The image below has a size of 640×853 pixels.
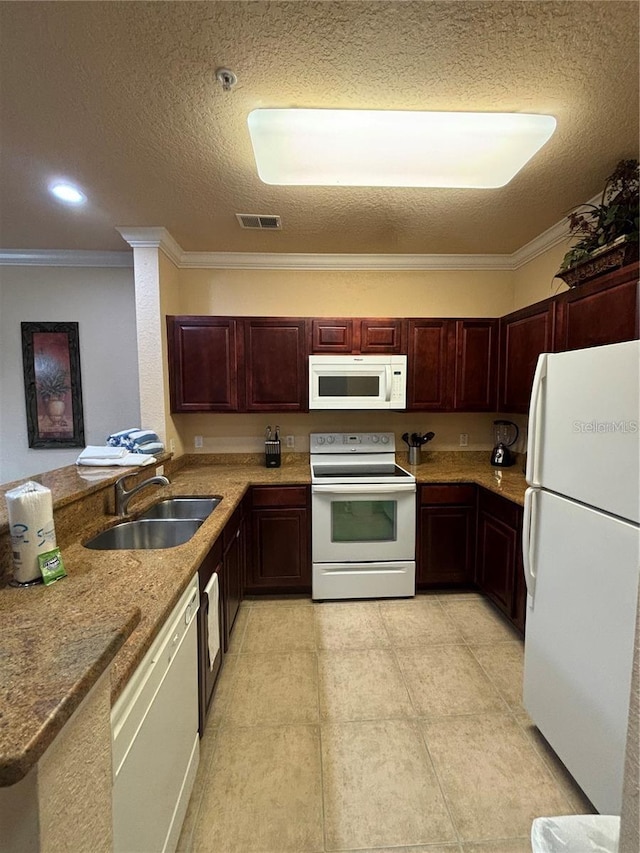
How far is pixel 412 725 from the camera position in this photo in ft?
5.41

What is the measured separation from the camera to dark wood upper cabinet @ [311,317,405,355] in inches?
112

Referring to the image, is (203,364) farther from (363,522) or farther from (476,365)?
(476,365)

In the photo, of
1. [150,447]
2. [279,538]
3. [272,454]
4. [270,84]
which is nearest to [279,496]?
[279,538]

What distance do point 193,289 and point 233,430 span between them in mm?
1271

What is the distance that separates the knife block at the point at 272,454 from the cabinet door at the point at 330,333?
867 mm

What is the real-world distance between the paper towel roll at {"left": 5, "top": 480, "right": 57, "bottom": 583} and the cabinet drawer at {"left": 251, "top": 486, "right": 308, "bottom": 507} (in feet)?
5.08

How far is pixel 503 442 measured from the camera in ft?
10.3

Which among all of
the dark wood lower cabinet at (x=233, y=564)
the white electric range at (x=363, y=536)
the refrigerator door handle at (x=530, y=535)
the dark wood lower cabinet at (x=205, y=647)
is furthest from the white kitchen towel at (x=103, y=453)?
the refrigerator door handle at (x=530, y=535)

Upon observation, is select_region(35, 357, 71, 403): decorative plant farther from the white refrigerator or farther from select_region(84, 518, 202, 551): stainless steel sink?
the white refrigerator

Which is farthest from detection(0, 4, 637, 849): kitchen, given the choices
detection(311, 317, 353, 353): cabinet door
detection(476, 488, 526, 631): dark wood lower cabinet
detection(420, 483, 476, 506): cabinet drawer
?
detection(476, 488, 526, 631): dark wood lower cabinet

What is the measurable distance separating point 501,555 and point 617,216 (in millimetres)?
1976

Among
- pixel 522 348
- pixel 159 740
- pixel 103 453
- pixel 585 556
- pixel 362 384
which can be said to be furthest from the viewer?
pixel 362 384

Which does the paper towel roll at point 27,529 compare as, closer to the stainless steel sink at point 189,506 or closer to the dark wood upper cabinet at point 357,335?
the stainless steel sink at point 189,506

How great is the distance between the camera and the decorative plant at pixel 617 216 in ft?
5.54
